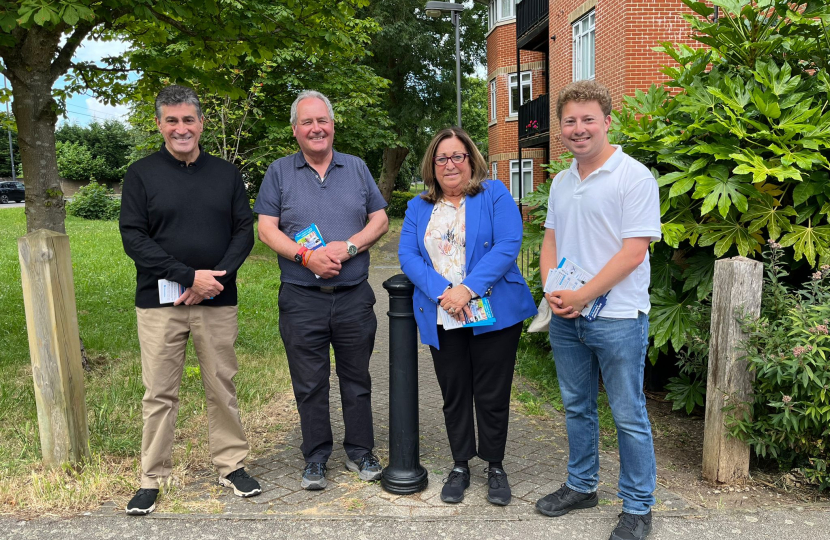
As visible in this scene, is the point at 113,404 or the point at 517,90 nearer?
the point at 113,404

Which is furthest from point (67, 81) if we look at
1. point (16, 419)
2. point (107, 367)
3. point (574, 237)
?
point (574, 237)

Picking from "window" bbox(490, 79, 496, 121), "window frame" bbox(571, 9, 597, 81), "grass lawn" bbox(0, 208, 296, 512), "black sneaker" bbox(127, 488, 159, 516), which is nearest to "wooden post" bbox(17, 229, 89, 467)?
"grass lawn" bbox(0, 208, 296, 512)

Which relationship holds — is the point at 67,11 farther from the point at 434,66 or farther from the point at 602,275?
the point at 434,66

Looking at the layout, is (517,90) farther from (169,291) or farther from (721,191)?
(169,291)

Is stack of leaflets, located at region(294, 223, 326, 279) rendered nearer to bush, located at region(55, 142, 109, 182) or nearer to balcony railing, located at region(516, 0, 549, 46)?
balcony railing, located at region(516, 0, 549, 46)

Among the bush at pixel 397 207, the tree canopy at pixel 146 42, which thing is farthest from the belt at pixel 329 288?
the bush at pixel 397 207

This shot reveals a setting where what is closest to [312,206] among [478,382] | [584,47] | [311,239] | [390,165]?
[311,239]

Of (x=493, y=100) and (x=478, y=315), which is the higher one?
(x=493, y=100)

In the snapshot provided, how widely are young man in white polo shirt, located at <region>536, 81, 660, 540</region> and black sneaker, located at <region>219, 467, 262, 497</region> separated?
1.83 m

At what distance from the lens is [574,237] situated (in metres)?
3.24

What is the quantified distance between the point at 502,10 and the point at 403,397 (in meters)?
23.8

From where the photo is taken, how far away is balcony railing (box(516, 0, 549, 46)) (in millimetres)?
19078

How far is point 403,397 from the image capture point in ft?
12.6

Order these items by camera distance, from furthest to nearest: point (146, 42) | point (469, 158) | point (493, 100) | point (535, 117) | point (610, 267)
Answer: point (493, 100) → point (535, 117) → point (146, 42) → point (469, 158) → point (610, 267)
